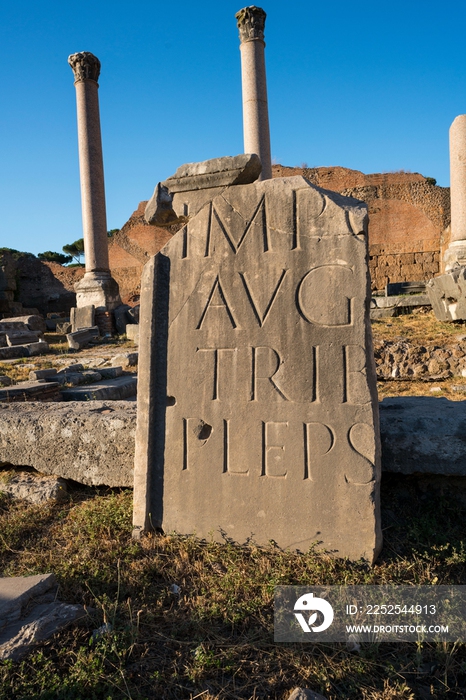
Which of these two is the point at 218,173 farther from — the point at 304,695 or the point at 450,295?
the point at 450,295

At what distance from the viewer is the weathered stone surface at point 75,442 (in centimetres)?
304

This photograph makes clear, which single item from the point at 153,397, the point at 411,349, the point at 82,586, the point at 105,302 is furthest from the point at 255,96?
the point at 82,586

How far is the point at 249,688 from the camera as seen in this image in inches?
63.7

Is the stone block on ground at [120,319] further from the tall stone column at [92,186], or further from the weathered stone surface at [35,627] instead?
the weathered stone surface at [35,627]

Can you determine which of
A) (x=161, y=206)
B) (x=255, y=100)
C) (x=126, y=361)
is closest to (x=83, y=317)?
(x=126, y=361)

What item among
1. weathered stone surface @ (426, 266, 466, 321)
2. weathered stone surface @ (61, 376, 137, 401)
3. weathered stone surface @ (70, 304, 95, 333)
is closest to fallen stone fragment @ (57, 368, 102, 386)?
weathered stone surface @ (61, 376, 137, 401)

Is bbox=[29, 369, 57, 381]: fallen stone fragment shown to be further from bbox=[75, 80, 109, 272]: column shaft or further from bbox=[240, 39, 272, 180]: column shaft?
bbox=[75, 80, 109, 272]: column shaft

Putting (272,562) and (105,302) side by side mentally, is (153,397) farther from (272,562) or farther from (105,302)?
(105,302)

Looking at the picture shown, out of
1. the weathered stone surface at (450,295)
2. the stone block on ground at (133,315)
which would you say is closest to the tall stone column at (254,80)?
the stone block on ground at (133,315)

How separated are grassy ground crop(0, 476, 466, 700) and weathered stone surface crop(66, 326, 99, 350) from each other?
30.7 ft

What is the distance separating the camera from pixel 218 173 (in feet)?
8.80

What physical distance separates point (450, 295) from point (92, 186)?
10.4m

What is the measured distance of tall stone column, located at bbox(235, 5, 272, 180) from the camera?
1278cm

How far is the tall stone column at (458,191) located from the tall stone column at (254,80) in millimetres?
4730
